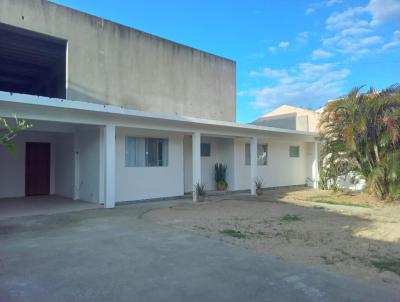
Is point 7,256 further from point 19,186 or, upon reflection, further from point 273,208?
point 19,186

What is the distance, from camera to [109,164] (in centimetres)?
1038

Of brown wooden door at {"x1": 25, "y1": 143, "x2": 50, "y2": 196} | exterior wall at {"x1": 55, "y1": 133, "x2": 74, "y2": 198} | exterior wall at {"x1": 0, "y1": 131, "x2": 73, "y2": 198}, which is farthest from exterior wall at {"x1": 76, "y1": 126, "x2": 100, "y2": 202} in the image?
brown wooden door at {"x1": 25, "y1": 143, "x2": 50, "y2": 196}

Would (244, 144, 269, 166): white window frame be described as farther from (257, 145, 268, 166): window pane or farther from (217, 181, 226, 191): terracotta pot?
(217, 181, 226, 191): terracotta pot

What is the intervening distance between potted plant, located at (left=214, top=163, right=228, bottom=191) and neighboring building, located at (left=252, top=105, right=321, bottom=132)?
283 inches

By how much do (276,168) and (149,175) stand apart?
8250 mm

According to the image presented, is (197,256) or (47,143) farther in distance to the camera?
(47,143)

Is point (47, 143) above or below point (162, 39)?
below

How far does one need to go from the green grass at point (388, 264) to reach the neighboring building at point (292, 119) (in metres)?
15.3

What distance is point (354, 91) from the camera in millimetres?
12836

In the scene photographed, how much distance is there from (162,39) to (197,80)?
268cm

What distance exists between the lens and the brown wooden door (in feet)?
44.4

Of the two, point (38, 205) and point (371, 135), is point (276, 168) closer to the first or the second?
point (371, 135)

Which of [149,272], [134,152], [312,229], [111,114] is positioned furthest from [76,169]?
[149,272]

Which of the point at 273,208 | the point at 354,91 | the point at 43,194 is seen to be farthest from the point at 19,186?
the point at 354,91
